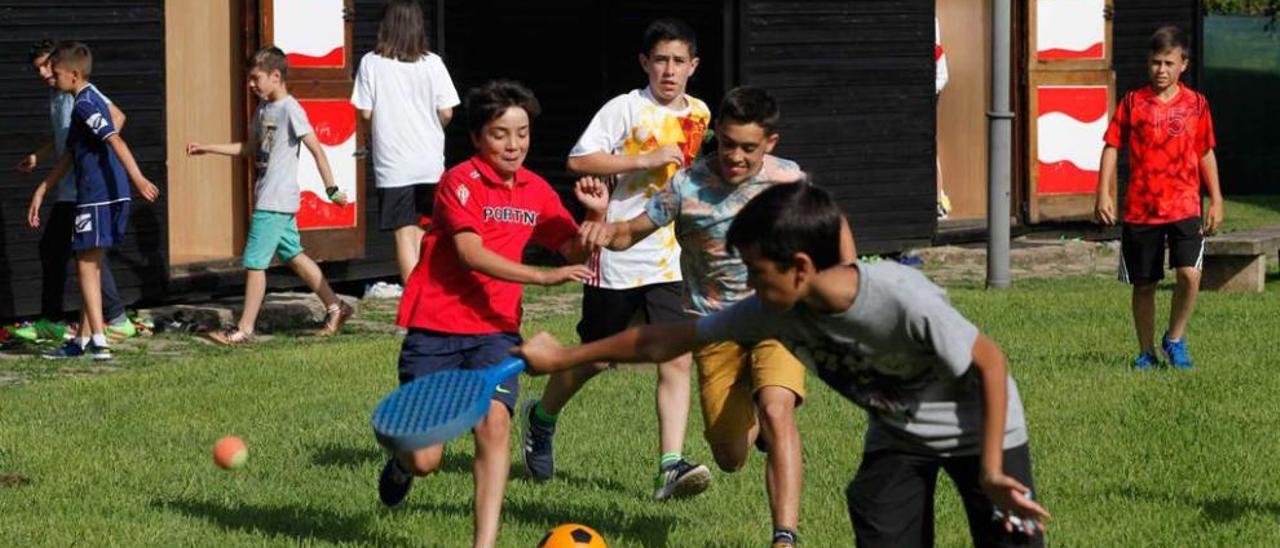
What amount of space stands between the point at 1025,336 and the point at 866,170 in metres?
5.12

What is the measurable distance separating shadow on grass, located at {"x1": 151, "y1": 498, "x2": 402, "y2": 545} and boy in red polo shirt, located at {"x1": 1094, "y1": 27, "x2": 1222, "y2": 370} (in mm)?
5037

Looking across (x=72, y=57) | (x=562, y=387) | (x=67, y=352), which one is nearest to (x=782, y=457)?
(x=562, y=387)

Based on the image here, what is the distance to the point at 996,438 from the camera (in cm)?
525

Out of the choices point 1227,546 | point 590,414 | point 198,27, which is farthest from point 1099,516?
point 198,27

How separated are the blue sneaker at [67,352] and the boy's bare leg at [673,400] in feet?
16.7

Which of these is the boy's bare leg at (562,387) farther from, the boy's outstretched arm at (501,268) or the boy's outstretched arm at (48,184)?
the boy's outstretched arm at (48,184)

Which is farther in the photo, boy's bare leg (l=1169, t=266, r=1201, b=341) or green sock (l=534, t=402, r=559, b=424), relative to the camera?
boy's bare leg (l=1169, t=266, r=1201, b=341)

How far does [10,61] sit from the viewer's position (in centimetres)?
1265

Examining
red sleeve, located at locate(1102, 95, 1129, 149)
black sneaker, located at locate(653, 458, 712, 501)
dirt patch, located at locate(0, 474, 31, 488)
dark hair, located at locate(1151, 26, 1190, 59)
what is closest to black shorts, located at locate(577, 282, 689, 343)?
black sneaker, located at locate(653, 458, 712, 501)

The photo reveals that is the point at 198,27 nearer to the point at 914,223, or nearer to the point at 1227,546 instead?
the point at 914,223

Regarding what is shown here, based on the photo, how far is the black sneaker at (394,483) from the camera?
7383 mm

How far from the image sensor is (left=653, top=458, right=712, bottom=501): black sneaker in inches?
312

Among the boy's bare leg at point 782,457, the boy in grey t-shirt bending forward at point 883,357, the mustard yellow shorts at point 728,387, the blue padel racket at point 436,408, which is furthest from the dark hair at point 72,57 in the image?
the boy in grey t-shirt bending forward at point 883,357

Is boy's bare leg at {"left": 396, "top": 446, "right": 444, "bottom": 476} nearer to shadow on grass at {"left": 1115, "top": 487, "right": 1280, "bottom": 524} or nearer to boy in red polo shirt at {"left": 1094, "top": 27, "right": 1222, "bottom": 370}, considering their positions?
shadow on grass at {"left": 1115, "top": 487, "right": 1280, "bottom": 524}
